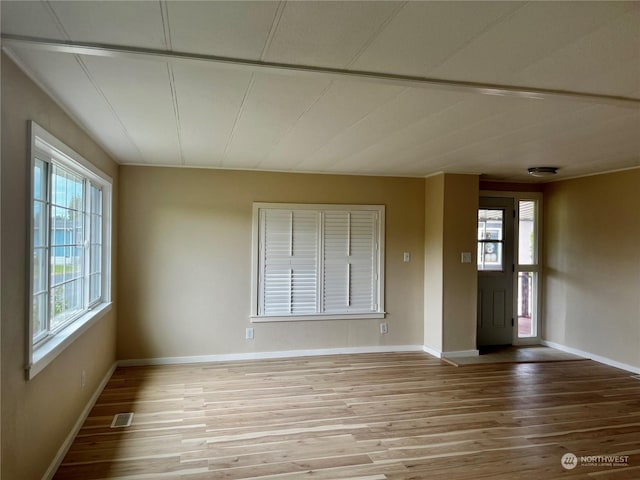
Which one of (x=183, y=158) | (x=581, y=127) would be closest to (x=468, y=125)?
(x=581, y=127)

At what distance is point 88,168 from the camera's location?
349 centimetres

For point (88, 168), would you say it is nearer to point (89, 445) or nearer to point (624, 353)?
point (89, 445)

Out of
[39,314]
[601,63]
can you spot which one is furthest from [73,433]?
[601,63]

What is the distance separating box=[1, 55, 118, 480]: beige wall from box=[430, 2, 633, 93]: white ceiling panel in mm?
2019

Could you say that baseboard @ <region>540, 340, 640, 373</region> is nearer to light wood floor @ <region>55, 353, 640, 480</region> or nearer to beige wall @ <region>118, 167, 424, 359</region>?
light wood floor @ <region>55, 353, 640, 480</region>

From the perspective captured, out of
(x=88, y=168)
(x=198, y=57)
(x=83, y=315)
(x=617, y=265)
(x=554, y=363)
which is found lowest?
(x=554, y=363)

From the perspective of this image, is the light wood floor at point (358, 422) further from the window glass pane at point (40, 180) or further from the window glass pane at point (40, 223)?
the window glass pane at point (40, 180)

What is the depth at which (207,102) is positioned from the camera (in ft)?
8.73

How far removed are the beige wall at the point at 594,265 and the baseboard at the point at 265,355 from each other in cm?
203

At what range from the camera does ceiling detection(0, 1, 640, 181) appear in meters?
1.61

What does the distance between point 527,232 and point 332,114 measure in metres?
4.41

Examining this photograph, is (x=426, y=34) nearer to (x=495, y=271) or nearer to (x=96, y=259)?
(x=96, y=259)

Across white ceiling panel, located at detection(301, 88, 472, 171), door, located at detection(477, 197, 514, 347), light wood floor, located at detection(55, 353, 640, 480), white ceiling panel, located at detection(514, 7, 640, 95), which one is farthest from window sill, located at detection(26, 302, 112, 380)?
door, located at detection(477, 197, 514, 347)

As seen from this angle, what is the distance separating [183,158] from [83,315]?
186cm
